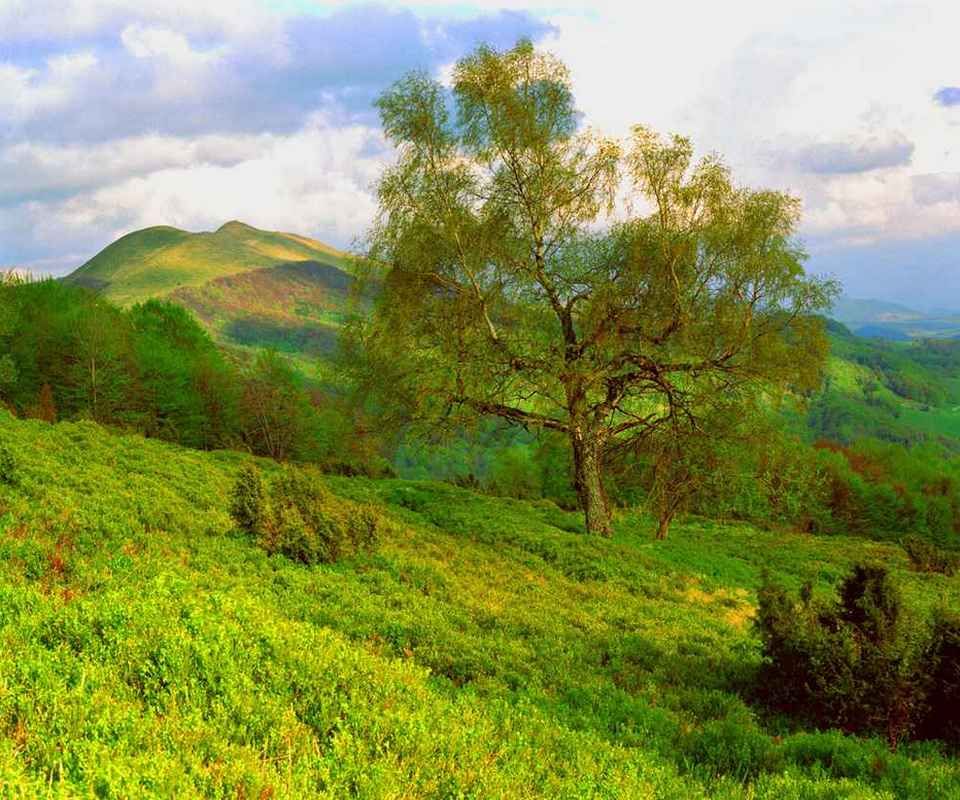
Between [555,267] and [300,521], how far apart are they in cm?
1438

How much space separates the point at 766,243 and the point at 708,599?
13.4m

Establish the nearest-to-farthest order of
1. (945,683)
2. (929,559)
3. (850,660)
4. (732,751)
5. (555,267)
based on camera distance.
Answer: (732,751)
(945,683)
(850,660)
(555,267)
(929,559)

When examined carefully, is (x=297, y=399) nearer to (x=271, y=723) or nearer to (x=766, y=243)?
(x=766, y=243)

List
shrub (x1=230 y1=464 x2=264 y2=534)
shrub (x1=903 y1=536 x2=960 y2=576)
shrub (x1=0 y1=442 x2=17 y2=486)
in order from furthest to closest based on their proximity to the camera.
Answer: shrub (x1=903 y1=536 x2=960 y2=576)
shrub (x1=230 y1=464 x2=264 y2=534)
shrub (x1=0 y1=442 x2=17 y2=486)

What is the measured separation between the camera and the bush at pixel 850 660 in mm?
9539

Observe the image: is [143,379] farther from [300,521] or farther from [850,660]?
[850,660]

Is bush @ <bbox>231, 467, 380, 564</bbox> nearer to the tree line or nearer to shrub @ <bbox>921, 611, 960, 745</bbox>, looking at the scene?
shrub @ <bbox>921, 611, 960, 745</bbox>

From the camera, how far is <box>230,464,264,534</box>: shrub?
15.4 meters

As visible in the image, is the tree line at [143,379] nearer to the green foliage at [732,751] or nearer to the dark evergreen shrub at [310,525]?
the dark evergreen shrub at [310,525]

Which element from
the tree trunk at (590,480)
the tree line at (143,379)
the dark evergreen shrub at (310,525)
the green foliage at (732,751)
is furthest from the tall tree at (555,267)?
the tree line at (143,379)

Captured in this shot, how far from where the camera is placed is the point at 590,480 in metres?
26.7

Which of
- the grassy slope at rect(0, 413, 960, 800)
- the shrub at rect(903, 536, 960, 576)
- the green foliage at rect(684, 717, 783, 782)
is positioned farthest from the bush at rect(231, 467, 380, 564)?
the shrub at rect(903, 536, 960, 576)

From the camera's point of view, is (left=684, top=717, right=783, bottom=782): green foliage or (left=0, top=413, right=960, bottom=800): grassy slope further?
(left=684, top=717, right=783, bottom=782): green foliage

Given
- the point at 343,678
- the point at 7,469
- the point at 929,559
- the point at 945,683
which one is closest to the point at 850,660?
the point at 945,683
